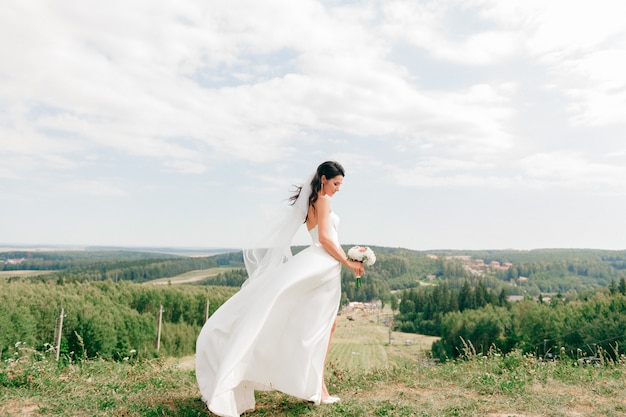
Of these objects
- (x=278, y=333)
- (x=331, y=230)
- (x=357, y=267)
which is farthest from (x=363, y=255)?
(x=278, y=333)

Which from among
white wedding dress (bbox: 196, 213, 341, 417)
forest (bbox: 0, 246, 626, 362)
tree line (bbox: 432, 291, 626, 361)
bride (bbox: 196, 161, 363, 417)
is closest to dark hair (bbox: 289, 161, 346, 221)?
bride (bbox: 196, 161, 363, 417)

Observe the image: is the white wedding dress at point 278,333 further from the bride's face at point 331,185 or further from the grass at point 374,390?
the bride's face at point 331,185

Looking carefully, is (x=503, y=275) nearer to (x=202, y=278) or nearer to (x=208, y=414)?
(x=202, y=278)

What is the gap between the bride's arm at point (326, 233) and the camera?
18.3 feet

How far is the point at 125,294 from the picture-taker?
2675 inches

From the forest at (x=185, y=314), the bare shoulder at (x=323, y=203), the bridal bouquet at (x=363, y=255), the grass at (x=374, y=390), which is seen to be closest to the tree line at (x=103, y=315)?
the forest at (x=185, y=314)

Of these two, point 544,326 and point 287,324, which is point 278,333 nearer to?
point 287,324

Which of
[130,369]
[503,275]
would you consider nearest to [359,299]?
[503,275]

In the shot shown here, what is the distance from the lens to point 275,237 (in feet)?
19.9

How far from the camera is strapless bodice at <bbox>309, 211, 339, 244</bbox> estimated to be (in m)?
5.68

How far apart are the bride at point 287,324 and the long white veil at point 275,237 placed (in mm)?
199

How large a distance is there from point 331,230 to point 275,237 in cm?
82

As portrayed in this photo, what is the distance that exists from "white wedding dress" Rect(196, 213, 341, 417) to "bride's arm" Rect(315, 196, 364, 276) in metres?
0.11

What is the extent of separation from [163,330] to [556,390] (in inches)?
2519
